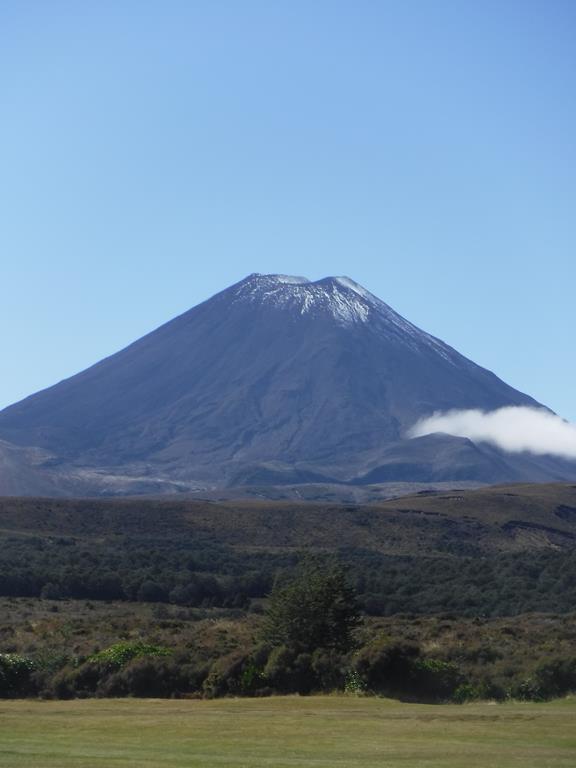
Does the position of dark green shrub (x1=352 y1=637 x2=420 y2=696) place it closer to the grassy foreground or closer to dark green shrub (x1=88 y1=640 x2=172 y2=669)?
the grassy foreground

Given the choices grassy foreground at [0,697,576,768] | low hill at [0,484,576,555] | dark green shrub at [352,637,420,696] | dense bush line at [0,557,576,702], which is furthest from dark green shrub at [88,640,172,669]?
low hill at [0,484,576,555]

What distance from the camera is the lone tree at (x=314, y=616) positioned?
27.3 meters

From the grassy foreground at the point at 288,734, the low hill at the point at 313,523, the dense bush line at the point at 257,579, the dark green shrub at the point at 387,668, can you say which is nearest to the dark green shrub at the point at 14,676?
the grassy foreground at the point at 288,734

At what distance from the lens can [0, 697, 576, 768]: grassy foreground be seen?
1620 centimetres

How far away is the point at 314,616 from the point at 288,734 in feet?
30.5

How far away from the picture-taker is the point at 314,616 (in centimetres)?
2794

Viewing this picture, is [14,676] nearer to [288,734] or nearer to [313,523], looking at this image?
[288,734]

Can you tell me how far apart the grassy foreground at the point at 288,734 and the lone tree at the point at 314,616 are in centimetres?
384

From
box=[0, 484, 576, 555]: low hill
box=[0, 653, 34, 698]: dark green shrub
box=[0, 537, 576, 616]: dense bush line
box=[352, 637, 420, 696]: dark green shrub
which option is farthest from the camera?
box=[0, 484, 576, 555]: low hill

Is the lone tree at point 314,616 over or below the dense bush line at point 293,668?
over

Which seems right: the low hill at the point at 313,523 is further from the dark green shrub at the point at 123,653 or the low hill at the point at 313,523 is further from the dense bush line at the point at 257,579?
the dark green shrub at the point at 123,653

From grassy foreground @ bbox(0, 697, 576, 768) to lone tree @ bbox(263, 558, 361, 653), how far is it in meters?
3.84

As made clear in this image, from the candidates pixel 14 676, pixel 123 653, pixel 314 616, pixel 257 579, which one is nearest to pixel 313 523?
pixel 257 579

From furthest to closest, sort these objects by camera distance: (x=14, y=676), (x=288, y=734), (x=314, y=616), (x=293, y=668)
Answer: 1. (x=314, y=616)
2. (x=14, y=676)
3. (x=293, y=668)
4. (x=288, y=734)
